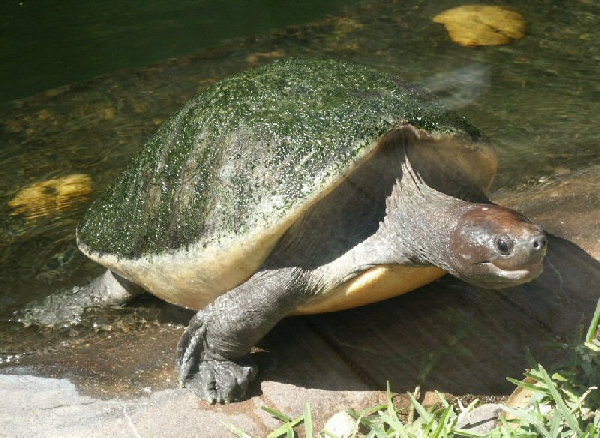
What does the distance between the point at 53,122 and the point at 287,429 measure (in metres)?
4.27

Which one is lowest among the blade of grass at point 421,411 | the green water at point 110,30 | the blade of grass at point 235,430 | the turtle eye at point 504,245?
the blade of grass at point 235,430

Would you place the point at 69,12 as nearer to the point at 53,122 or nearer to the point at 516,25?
the point at 53,122

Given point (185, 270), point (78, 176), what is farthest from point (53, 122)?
point (185, 270)

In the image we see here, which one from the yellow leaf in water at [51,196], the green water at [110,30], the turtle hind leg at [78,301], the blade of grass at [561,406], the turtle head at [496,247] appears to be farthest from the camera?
the green water at [110,30]

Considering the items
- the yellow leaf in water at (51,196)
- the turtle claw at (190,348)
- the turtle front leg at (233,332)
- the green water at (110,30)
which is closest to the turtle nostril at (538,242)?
the turtle front leg at (233,332)

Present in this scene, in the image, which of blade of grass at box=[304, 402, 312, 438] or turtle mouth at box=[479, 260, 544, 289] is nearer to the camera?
turtle mouth at box=[479, 260, 544, 289]

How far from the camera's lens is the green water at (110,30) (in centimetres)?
739

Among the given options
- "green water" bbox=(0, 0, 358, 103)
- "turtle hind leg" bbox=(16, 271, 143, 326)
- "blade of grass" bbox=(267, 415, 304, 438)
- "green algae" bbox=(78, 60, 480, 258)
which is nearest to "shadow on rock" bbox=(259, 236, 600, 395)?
"blade of grass" bbox=(267, 415, 304, 438)

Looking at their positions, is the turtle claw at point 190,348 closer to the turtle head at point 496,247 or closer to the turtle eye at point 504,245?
the turtle head at point 496,247

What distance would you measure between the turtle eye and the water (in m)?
1.93

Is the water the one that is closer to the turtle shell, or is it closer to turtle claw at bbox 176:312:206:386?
the turtle shell

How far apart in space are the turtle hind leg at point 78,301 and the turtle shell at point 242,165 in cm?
29

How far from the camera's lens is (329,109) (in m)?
3.10

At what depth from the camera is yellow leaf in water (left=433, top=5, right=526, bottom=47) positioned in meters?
7.24
